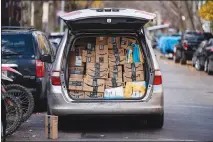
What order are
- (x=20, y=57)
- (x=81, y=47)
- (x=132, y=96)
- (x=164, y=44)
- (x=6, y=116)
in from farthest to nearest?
(x=164, y=44), (x=20, y=57), (x=81, y=47), (x=132, y=96), (x=6, y=116)

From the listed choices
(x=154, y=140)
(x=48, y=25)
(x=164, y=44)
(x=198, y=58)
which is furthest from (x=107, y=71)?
(x=48, y=25)

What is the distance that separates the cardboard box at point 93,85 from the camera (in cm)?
1220

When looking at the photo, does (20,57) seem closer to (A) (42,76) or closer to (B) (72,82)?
(A) (42,76)

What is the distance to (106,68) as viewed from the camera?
12570 millimetres

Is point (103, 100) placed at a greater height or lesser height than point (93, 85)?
lesser

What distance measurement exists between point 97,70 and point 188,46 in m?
23.3

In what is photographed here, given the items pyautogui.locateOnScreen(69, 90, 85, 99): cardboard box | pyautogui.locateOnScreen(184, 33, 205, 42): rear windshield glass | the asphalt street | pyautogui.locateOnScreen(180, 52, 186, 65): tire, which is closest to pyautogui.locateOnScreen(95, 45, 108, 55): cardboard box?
pyautogui.locateOnScreen(69, 90, 85, 99): cardboard box

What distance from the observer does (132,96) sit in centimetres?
1184

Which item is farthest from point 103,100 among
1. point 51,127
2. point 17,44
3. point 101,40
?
point 17,44

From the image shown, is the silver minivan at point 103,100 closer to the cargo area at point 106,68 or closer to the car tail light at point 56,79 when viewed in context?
the car tail light at point 56,79

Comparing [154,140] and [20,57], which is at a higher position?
[20,57]

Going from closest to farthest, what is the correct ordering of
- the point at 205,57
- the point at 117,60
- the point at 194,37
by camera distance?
the point at 117,60
the point at 205,57
the point at 194,37

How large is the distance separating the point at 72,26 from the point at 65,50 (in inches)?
17.2

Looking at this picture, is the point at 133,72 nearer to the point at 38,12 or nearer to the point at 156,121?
the point at 156,121
